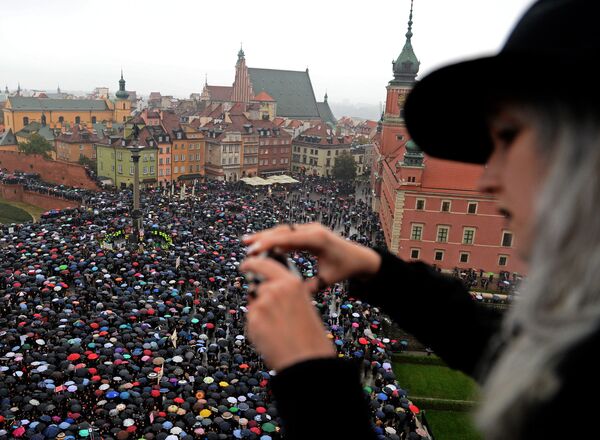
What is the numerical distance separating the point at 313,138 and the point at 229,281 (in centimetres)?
5486

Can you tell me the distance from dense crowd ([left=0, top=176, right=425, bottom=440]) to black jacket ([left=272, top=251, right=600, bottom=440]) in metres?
5.66

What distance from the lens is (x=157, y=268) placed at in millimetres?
30375

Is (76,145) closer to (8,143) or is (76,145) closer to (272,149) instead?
(8,143)

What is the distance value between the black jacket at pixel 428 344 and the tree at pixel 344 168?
72.3 meters

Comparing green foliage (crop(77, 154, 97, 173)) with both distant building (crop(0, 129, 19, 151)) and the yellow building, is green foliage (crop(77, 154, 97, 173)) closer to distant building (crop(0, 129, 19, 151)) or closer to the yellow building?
distant building (crop(0, 129, 19, 151))

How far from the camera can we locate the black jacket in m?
1.33

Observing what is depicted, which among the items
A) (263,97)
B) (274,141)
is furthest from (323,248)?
(263,97)

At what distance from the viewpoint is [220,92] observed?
11069cm

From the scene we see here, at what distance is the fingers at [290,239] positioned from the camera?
6.50 feet

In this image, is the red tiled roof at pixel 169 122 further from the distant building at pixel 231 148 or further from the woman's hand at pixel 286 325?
the woman's hand at pixel 286 325

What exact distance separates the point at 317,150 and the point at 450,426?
210 ft

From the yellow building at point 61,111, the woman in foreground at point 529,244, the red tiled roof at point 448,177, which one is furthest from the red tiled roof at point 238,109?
the woman in foreground at point 529,244

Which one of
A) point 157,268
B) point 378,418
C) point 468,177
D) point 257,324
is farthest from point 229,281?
point 257,324

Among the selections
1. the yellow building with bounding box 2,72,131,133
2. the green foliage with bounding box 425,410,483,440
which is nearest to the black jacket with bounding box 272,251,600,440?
the green foliage with bounding box 425,410,483,440
